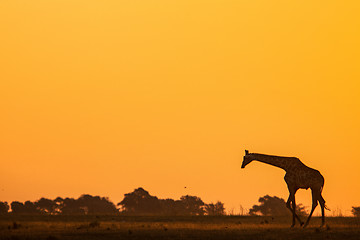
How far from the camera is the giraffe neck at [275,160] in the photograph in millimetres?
48281

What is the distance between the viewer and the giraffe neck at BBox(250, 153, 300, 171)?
4828 cm

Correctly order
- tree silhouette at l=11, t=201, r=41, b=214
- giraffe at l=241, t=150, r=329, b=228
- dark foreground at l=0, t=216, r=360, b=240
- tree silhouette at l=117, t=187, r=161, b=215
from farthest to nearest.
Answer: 1. tree silhouette at l=117, t=187, r=161, b=215
2. tree silhouette at l=11, t=201, r=41, b=214
3. giraffe at l=241, t=150, r=329, b=228
4. dark foreground at l=0, t=216, r=360, b=240

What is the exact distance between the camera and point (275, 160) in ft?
160

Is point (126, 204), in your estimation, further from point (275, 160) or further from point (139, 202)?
point (275, 160)

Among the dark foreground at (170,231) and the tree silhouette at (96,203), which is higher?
the tree silhouette at (96,203)

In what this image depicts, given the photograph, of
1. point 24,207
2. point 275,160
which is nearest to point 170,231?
point 275,160

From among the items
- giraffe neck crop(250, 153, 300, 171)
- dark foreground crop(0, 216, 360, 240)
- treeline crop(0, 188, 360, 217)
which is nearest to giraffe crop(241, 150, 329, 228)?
giraffe neck crop(250, 153, 300, 171)

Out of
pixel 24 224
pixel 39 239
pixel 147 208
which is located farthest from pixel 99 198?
pixel 39 239

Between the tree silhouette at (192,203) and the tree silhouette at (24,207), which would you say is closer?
the tree silhouette at (24,207)

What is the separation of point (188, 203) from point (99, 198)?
15079 mm

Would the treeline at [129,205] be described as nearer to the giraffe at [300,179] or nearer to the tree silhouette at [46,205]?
the tree silhouette at [46,205]

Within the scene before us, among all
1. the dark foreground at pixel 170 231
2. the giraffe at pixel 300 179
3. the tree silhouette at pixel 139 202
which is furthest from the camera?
the tree silhouette at pixel 139 202

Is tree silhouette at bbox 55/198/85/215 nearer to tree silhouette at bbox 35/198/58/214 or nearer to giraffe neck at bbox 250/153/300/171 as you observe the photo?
tree silhouette at bbox 35/198/58/214

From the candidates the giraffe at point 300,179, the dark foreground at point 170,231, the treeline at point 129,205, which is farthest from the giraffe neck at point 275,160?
the treeline at point 129,205
